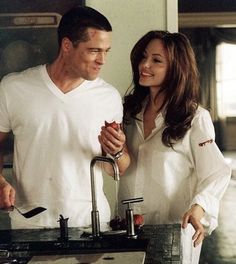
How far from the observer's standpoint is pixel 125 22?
6.14 ft

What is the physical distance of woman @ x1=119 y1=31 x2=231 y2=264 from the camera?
1803 mm

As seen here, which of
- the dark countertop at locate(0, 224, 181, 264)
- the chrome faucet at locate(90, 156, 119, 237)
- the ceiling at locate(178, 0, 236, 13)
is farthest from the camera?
the ceiling at locate(178, 0, 236, 13)

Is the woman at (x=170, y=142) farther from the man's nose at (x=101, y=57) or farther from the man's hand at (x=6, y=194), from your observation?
the man's hand at (x=6, y=194)

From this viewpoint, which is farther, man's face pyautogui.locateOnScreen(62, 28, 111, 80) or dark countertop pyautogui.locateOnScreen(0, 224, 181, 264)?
man's face pyautogui.locateOnScreen(62, 28, 111, 80)

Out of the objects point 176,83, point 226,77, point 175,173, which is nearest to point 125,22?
point 176,83

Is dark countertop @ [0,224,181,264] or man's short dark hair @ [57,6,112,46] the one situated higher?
man's short dark hair @ [57,6,112,46]

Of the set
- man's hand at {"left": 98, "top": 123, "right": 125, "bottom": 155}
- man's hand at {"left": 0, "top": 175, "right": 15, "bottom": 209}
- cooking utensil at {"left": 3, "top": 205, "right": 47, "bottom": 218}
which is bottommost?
cooking utensil at {"left": 3, "top": 205, "right": 47, "bottom": 218}

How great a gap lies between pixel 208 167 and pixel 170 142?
15cm

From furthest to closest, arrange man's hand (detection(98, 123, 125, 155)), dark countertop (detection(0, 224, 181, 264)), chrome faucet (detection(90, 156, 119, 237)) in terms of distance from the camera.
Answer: man's hand (detection(98, 123, 125, 155))
chrome faucet (detection(90, 156, 119, 237))
dark countertop (detection(0, 224, 181, 264))

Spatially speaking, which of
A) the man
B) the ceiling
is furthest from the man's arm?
the ceiling

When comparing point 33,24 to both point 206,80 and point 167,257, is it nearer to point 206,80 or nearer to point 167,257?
point 206,80

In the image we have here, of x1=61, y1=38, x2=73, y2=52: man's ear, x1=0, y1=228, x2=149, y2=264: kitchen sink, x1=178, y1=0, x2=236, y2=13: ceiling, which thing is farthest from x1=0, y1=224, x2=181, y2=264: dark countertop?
x1=178, y1=0, x2=236, y2=13: ceiling

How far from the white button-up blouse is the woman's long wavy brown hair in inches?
1.2

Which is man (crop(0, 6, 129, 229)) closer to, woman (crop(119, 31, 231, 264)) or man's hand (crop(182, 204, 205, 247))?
woman (crop(119, 31, 231, 264))
